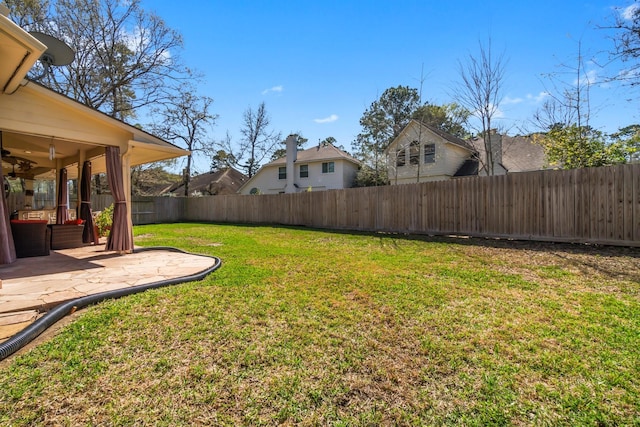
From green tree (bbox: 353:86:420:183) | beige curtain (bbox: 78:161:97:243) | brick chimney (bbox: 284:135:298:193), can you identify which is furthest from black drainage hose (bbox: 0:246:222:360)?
green tree (bbox: 353:86:420:183)

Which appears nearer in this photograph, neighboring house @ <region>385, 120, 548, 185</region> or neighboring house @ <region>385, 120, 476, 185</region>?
neighboring house @ <region>385, 120, 548, 185</region>

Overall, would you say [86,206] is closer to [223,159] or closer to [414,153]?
[414,153]

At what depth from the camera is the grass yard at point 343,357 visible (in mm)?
1618

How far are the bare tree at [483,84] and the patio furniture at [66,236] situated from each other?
→ 1152cm

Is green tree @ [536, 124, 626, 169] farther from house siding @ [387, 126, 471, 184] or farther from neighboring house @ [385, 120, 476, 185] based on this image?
house siding @ [387, 126, 471, 184]

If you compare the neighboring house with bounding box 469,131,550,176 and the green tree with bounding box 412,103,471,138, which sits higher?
the green tree with bounding box 412,103,471,138

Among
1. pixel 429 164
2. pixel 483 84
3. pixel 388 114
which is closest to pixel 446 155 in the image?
pixel 429 164

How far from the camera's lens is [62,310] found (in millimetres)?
2684

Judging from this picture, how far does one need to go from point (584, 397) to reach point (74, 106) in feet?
23.1

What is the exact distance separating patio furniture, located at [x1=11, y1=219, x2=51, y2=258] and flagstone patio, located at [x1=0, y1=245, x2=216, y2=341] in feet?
0.81

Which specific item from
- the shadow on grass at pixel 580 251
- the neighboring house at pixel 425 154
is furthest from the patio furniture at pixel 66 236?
the neighboring house at pixel 425 154

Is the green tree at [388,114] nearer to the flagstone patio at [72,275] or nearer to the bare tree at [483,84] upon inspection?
the bare tree at [483,84]

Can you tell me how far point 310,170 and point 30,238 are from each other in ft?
54.8

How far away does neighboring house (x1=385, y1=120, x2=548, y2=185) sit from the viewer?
1500 cm
